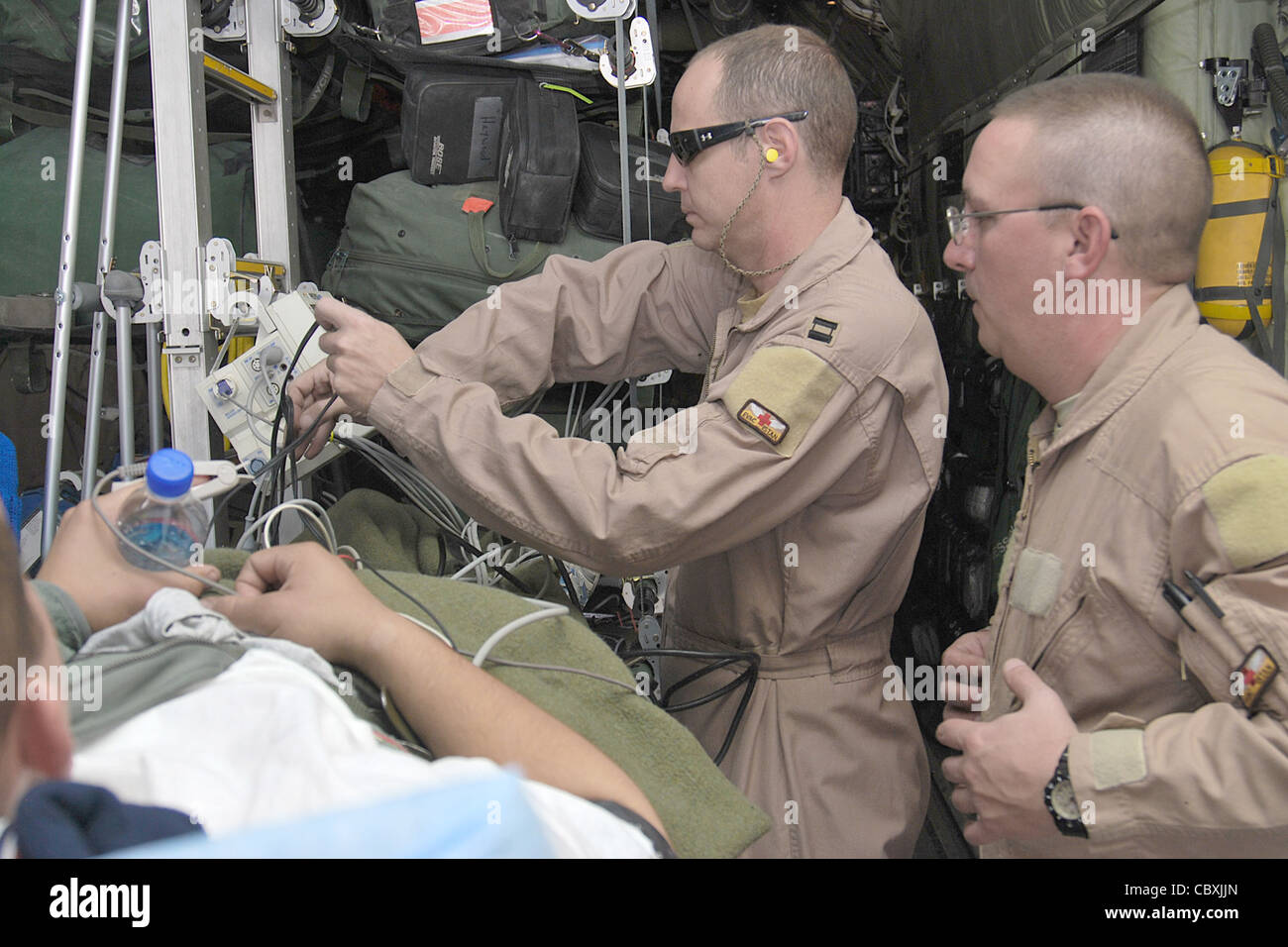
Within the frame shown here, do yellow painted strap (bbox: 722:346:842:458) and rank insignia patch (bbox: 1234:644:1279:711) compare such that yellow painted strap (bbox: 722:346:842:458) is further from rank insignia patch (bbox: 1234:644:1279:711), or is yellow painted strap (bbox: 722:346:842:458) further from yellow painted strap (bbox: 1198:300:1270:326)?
yellow painted strap (bbox: 1198:300:1270:326)

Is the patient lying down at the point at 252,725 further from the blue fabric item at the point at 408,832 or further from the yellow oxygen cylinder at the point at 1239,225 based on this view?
the yellow oxygen cylinder at the point at 1239,225

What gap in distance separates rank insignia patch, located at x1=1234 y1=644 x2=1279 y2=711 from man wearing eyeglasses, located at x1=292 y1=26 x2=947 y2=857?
2.19 ft

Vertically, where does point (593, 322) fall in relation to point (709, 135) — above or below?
below

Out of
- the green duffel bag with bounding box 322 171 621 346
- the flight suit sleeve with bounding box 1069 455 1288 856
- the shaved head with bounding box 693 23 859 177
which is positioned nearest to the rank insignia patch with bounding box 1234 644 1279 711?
the flight suit sleeve with bounding box 1069 455 1288 856

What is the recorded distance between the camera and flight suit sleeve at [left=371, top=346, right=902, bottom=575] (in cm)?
149

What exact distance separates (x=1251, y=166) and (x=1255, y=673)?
4.21ft

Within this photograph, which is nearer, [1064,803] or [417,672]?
[417,672]

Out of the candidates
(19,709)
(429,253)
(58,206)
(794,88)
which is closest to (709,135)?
(794,88)

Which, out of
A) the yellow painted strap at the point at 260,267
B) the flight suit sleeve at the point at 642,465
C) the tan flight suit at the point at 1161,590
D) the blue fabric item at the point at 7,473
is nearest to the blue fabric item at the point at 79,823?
the flight suit sleeve at the point at 642,465

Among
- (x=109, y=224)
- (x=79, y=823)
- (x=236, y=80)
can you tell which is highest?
(x=236, y=80)

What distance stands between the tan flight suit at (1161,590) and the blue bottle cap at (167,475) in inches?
44.4

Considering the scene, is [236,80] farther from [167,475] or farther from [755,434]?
[755,434]

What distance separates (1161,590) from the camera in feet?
3.85
